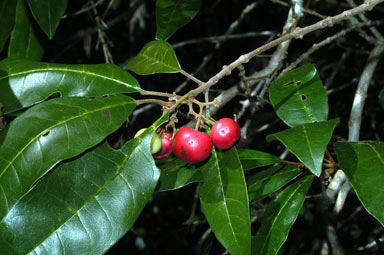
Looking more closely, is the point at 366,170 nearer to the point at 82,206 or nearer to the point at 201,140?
the point at 201,140

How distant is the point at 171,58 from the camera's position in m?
1.42

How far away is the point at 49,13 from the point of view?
169cm

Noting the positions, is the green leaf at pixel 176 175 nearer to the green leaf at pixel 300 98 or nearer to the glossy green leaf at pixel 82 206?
the glossy green leaf at pixel 82 206

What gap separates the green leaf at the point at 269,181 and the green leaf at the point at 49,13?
982mm

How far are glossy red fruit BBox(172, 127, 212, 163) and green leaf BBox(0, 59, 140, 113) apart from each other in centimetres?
27

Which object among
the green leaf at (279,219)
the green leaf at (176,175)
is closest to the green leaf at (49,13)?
the green leaf at (176,175)

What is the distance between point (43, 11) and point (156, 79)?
1.83 metres

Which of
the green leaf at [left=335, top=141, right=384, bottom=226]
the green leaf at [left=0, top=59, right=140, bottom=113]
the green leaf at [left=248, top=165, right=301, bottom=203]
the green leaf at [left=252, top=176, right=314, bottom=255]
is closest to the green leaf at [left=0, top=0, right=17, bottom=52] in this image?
the green leaf at [left=0, top=59, right=140, bottom=113]

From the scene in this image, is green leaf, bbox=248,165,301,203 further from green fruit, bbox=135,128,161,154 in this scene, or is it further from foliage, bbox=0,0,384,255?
green fruit, bbox=135,128,161,154

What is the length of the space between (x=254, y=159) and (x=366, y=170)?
41 centimetres

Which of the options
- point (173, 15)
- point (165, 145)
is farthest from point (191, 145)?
point (173, 15)

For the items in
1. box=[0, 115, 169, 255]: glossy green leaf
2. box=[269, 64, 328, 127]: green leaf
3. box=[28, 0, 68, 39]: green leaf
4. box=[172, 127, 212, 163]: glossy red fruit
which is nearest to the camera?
box=[0, 115, 169, 255]: glossy green leaf

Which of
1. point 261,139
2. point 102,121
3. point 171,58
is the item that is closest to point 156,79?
point 261,139

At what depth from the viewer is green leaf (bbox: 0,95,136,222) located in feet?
3.49
